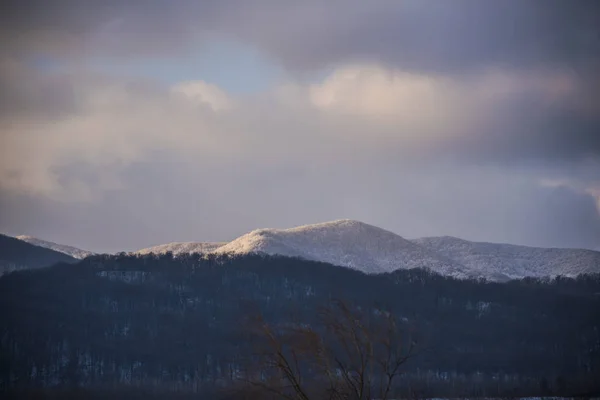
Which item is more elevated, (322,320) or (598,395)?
(322,320)

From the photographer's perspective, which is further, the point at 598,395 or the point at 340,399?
the point at 598,395

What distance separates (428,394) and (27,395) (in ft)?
273

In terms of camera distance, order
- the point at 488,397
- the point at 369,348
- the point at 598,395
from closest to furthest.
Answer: the point at 369,348
the point at 598,395
the point at 488,397

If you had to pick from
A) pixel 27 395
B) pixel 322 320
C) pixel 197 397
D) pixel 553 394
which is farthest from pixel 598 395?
pixel 322 320

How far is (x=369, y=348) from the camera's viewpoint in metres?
57.1

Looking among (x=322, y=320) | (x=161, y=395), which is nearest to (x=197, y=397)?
(x=161, y=395)

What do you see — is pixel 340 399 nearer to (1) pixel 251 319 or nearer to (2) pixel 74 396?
(1) pixel 251 319

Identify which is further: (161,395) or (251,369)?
(161,395)

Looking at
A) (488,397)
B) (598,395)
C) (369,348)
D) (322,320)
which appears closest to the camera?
(369,348)

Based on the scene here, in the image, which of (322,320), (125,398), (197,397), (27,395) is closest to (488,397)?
(197,397)

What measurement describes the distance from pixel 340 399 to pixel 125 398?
142 m

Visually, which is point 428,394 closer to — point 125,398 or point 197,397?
point 197,397

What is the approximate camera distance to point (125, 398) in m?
193

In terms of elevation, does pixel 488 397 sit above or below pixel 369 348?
below
